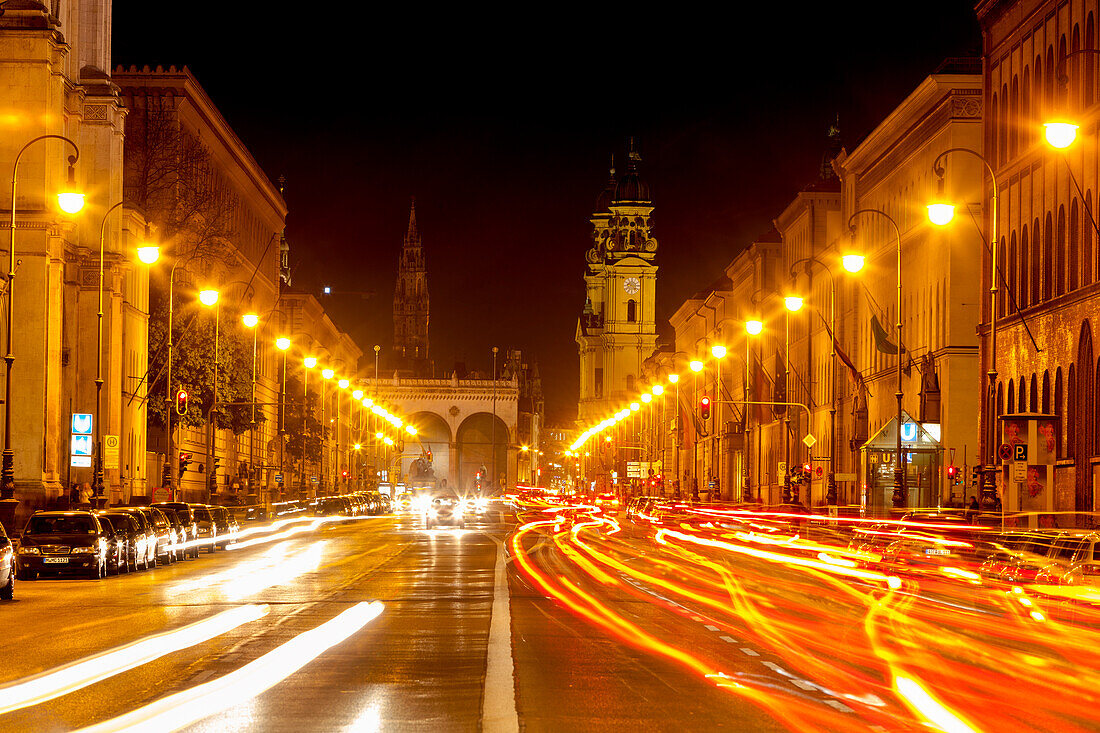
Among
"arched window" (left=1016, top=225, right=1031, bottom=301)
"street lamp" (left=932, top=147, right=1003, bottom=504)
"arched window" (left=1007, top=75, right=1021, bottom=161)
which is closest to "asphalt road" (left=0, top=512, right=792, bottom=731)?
"street lamp" (left=932, top=147, right=1003, bottom=504)

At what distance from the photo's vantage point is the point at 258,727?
11.5 meters

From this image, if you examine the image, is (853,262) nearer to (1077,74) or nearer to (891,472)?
(1077,74)

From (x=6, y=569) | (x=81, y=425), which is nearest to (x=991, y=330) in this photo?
(x=81, y=425)

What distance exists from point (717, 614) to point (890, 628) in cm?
303

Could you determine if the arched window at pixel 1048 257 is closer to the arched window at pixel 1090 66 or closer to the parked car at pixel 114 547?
the arched window at pixel 1090 66

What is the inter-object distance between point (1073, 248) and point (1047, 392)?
4.54m

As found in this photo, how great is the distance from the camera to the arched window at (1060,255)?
1898 inches

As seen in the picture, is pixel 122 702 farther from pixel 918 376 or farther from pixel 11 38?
pixel 918 376

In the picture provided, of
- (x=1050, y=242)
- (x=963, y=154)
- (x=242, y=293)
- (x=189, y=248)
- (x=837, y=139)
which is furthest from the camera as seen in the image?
(x=837, y=139)

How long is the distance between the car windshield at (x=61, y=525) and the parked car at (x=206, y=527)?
12.6 metres

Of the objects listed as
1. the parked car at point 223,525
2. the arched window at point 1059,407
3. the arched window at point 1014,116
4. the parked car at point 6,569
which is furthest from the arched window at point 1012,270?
the parked car at point 6,569

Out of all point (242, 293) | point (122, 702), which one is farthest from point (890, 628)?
point (242, 293)

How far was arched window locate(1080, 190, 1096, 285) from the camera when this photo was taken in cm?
4559

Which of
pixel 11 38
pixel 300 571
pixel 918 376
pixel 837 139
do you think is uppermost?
pixel 837 139
